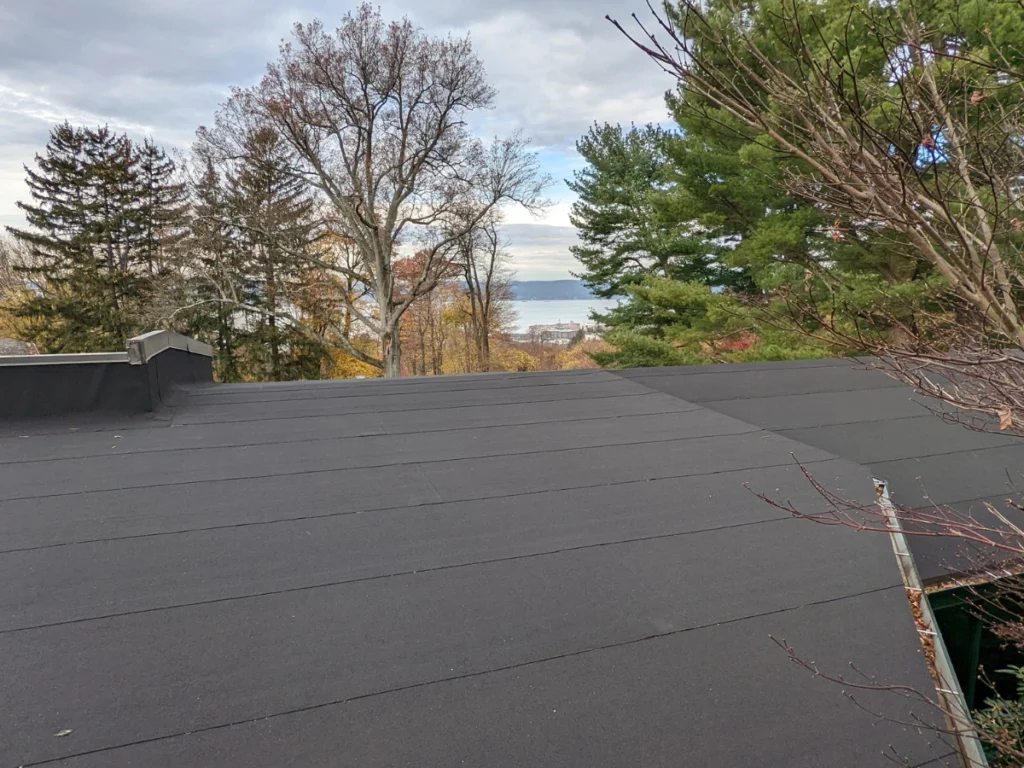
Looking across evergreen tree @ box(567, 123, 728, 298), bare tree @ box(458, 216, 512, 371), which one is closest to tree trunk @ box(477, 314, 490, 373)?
bare tree @ box(458, 216, 512, 371)

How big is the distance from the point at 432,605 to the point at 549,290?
18986 millimetres

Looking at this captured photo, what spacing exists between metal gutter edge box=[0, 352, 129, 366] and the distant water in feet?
47.7

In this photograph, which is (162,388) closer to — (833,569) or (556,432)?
(556,432)

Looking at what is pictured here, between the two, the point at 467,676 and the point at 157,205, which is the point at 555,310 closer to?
the point at 157,205

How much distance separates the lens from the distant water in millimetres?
16859

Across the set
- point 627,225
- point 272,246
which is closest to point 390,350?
point 272,246

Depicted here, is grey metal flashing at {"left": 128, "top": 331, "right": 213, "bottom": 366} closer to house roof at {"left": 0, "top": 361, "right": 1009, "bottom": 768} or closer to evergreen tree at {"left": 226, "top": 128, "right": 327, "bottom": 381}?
house roof at {"left": 0, "top": 361, "right": 1009, "bottom": 768}

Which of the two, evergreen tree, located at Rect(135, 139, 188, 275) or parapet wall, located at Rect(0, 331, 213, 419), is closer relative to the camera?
parapet wall, located at Rect(0, 331, 213, 419)

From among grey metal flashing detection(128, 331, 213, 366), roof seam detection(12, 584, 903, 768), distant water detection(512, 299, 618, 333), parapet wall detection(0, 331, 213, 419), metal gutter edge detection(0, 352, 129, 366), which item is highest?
distant water detection(512, 299, 618, 333)

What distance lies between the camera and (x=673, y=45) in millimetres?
1128

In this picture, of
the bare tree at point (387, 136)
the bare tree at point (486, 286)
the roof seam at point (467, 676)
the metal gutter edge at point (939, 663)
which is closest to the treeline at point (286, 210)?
the bare tree at point (387, 136)

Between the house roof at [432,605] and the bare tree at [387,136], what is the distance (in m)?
12.1

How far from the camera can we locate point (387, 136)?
13188 millimetres

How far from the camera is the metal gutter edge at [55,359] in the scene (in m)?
2.44
